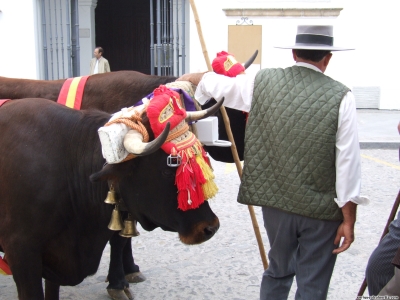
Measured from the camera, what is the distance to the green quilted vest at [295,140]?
253 cm

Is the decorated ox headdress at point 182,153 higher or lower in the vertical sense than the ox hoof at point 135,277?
higher

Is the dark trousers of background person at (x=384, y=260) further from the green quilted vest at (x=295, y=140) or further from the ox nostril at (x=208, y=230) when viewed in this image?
the ox nostril at (x=208, y=230)

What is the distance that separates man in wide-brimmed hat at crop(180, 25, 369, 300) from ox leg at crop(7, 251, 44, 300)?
1.16m

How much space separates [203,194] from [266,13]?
438 inches

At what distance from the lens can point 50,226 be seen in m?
2.73

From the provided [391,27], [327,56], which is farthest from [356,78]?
[327,56]

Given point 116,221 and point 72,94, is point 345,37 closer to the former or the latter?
point 72,94

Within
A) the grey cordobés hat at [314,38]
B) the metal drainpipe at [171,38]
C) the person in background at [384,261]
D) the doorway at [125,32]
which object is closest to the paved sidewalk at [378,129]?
the metal drainpipe at [171,38]

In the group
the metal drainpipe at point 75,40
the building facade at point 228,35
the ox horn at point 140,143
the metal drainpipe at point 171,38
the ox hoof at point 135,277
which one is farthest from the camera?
the building facade at point 228,35

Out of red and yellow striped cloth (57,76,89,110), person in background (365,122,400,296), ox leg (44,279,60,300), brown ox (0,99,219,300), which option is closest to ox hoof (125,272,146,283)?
ox leg (44,279,60,300)

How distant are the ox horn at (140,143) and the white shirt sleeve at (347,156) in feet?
2.79

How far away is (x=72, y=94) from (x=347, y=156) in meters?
2.34

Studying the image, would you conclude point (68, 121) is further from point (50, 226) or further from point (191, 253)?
point (191, 253)

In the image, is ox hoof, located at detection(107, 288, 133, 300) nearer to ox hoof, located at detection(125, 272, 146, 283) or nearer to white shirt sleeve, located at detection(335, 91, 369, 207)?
ox hoof, located at detection(125, 272, 146, 283)
